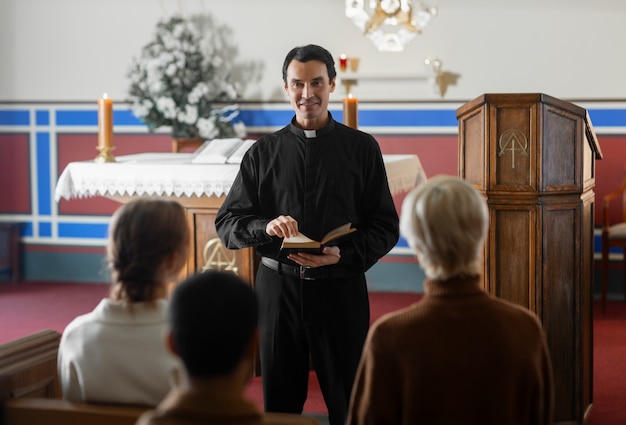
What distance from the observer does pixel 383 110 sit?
24.6 ft

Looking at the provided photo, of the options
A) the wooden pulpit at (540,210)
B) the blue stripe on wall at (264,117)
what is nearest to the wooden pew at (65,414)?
the wooden pulpit at (540,210)

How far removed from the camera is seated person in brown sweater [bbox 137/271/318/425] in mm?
1504

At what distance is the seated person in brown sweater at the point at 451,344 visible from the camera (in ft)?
6.20

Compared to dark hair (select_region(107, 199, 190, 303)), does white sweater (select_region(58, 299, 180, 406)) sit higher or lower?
lower

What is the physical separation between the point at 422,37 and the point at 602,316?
99.1 inches

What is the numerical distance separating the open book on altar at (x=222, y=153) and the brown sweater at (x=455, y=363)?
120 inches

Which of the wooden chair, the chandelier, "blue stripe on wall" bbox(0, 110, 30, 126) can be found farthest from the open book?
"blue stripe on wall" bbox(0, 110, 30, 126)

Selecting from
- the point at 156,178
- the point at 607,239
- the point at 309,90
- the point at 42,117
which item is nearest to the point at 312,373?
the point at 156,178

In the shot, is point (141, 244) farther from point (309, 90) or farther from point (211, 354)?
point (309, 90)

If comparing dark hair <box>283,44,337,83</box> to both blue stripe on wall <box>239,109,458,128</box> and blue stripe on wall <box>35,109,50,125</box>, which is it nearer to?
blue stripe on wall <box>239,109,458,128</box>

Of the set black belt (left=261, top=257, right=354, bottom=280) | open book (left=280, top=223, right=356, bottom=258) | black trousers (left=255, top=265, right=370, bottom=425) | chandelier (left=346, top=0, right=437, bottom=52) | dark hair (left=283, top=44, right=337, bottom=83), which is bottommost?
black trousers (left=255, top=265, right=370, bottom=425)

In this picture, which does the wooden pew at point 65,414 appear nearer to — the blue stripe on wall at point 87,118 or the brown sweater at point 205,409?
the brown sweater at point 205,409

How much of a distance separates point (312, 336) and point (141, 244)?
1201 millimetres

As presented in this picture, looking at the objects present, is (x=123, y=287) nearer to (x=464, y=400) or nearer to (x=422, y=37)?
(x=464, y=400)
